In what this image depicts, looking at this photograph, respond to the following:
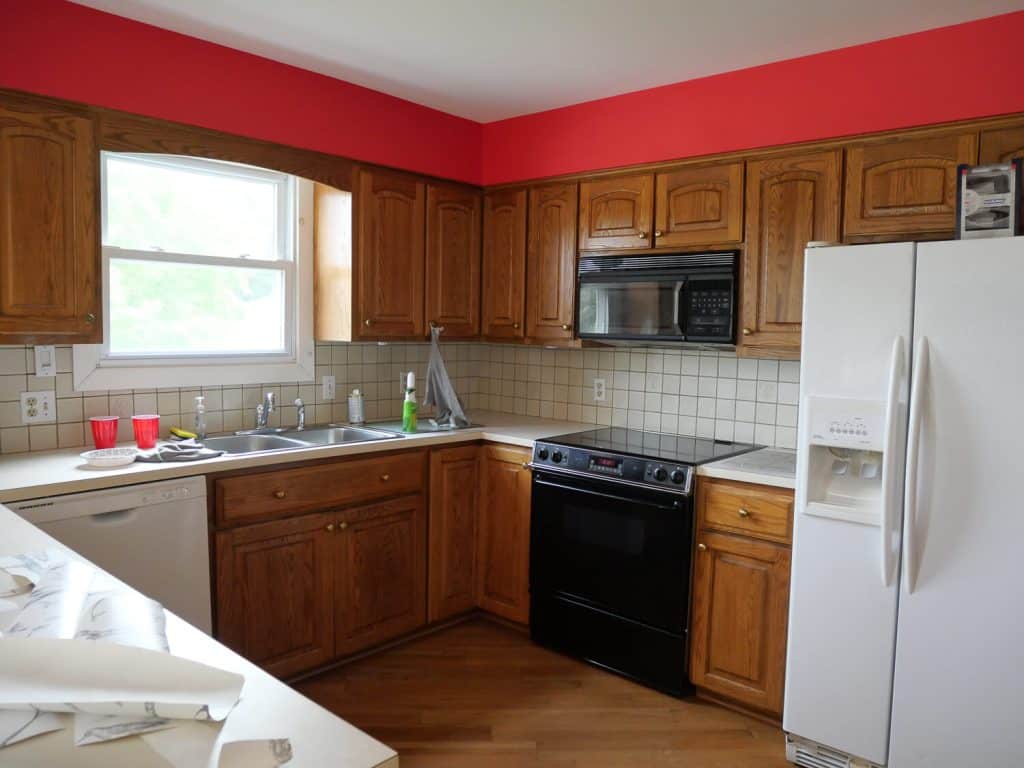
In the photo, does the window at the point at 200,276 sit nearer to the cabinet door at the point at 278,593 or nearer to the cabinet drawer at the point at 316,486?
the cabinet drawer at the point at 316,486

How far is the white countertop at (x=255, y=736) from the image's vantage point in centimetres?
85

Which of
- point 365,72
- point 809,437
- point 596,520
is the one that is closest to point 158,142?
point 365,72

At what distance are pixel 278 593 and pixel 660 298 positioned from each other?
1.96 metres

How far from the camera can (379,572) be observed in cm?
322

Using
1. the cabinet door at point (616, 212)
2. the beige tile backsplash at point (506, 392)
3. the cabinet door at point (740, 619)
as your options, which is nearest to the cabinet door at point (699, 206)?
the cabinet door at point (616, 212)

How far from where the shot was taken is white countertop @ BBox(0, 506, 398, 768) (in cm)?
85

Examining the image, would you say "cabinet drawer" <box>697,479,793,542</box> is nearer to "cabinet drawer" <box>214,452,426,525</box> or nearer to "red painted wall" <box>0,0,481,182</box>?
"cabinet drawer" <box>214,452,426,525</box>

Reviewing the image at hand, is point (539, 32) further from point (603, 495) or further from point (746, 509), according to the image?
point (746, 509)

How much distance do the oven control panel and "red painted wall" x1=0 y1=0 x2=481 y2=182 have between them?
5.15 ft

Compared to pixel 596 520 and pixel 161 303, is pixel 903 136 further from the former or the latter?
pixel 161 303

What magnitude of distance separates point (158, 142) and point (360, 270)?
3.18ft

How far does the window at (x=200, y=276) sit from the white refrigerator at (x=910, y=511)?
7.54 ft

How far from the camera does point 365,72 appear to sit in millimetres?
3215

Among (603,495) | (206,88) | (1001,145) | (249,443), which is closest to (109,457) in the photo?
(249,443)
